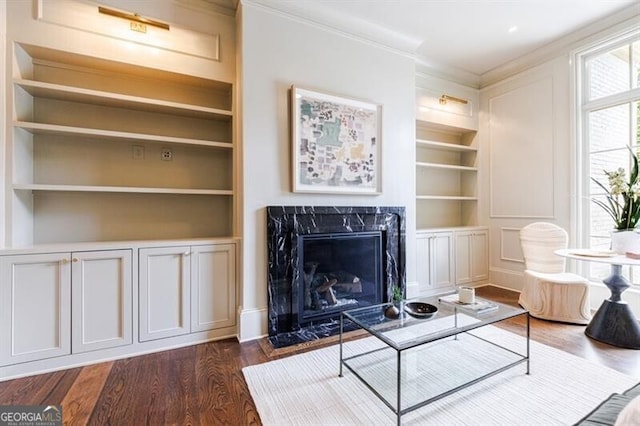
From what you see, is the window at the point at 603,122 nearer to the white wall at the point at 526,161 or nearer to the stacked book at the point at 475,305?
the white wall at the point at 526,161

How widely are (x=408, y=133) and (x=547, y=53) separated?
2018 millimetres

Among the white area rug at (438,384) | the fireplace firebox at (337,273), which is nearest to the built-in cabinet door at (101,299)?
the white area rug at (438,384)

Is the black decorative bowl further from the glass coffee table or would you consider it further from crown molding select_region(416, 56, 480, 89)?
crown molding select_region(416, 56, 480, 89)

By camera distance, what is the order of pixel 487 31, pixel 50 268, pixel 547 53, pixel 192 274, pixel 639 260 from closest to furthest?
pixel 50 268 < pixel 639 260 < pixel 192 274 < pixel 487 31 < pixel 547 53

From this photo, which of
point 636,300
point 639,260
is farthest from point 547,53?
→ point 636,300

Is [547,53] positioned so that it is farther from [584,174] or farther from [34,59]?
[34,59]

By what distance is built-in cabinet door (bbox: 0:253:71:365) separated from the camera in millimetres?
1891

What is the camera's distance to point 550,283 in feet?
9.30

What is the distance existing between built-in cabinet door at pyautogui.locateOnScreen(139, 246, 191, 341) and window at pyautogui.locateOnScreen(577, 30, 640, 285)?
13.7 ft

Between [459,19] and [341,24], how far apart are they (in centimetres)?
121

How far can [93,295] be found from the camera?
2096mm

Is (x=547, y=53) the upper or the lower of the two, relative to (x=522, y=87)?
upper

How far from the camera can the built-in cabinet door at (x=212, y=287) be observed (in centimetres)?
Answer: 241

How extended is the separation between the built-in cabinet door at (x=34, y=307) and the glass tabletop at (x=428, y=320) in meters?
1.97
